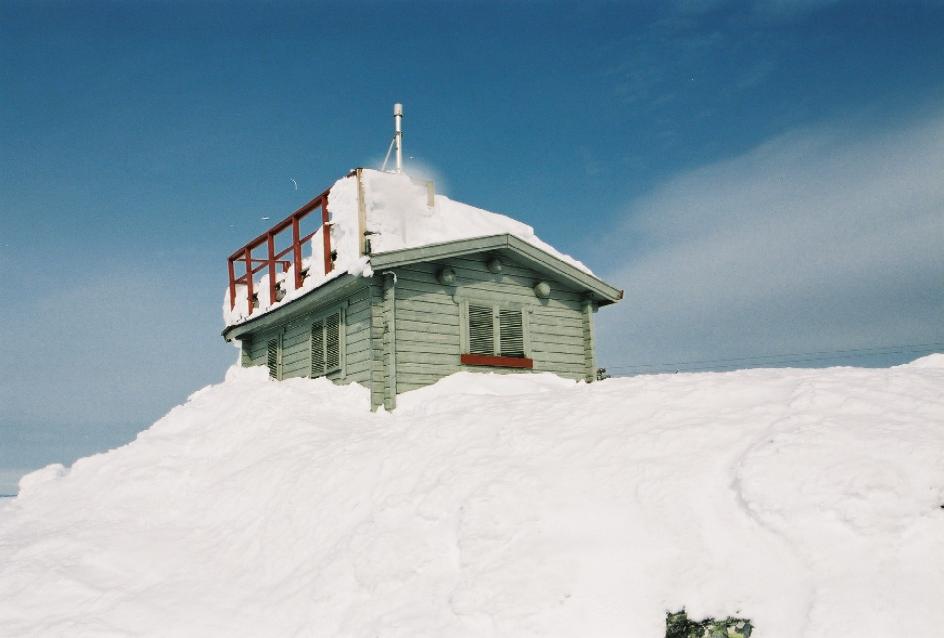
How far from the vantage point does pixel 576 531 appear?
6410mm

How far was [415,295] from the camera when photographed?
1481 centimetres

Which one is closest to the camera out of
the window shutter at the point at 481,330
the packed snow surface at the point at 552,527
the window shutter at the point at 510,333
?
the packed snow surface at the point at 552,527

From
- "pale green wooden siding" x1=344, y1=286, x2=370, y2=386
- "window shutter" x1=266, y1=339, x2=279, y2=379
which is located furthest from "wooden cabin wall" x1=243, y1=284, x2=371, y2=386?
"window shutter" x1=266, y1=339, x2=279, y2=379

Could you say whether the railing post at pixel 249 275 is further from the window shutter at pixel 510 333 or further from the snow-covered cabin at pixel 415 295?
the window shutter at pixel 510 333

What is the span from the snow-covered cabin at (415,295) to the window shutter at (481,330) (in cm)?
3

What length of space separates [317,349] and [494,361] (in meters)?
4.16

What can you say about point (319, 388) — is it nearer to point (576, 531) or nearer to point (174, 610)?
point (174, 610)

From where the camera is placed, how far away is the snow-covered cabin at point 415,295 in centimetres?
1434

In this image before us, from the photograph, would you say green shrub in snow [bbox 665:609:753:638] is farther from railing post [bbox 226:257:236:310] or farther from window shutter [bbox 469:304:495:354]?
railing post [bbox 226:257:236:310]

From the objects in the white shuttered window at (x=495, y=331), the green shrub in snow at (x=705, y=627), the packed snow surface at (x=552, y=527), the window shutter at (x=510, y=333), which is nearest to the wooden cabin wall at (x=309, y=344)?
the white shuttered window at (x=495, y=331)

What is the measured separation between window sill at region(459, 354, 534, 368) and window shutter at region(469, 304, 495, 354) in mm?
182

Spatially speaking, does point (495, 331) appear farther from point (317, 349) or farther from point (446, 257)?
point (317, 349)

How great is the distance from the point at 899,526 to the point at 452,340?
1053 cm

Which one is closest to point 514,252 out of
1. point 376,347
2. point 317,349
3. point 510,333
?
point 510,333
